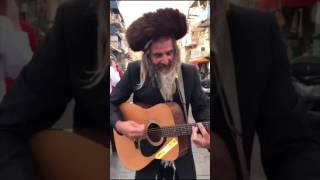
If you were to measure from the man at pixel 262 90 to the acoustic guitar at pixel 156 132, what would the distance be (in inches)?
5.4

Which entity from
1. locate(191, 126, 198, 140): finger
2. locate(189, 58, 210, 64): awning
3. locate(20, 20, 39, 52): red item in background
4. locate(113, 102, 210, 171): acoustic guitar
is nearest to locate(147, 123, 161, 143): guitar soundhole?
locate(113, 102, 210, 171): acoustic guitar

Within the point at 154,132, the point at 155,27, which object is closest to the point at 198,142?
the point at 154,132

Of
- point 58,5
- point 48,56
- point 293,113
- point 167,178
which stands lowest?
point 167,178

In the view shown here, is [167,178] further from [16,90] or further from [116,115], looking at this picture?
[16,90]

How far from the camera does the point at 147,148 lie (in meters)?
1.20

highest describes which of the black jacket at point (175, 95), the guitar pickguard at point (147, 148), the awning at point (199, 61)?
the awning at point (199, 61)

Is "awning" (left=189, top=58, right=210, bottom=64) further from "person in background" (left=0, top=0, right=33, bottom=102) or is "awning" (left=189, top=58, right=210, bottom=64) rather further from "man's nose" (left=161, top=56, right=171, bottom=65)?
"person in background" (left=0, top=0, right=33, bottom=102)

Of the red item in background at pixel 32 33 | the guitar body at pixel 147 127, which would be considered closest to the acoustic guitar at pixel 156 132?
the guitar body at pixel 147 127

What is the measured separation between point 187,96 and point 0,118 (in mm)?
532

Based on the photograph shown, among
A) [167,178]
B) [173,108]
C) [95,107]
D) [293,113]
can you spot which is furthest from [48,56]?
[293,113]

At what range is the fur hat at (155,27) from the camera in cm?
115

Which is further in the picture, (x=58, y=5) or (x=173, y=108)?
(x=173, y=108)

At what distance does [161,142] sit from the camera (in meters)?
1.19

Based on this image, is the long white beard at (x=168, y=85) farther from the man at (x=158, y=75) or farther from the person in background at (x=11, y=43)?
the person in background at (x=11, y=43)
